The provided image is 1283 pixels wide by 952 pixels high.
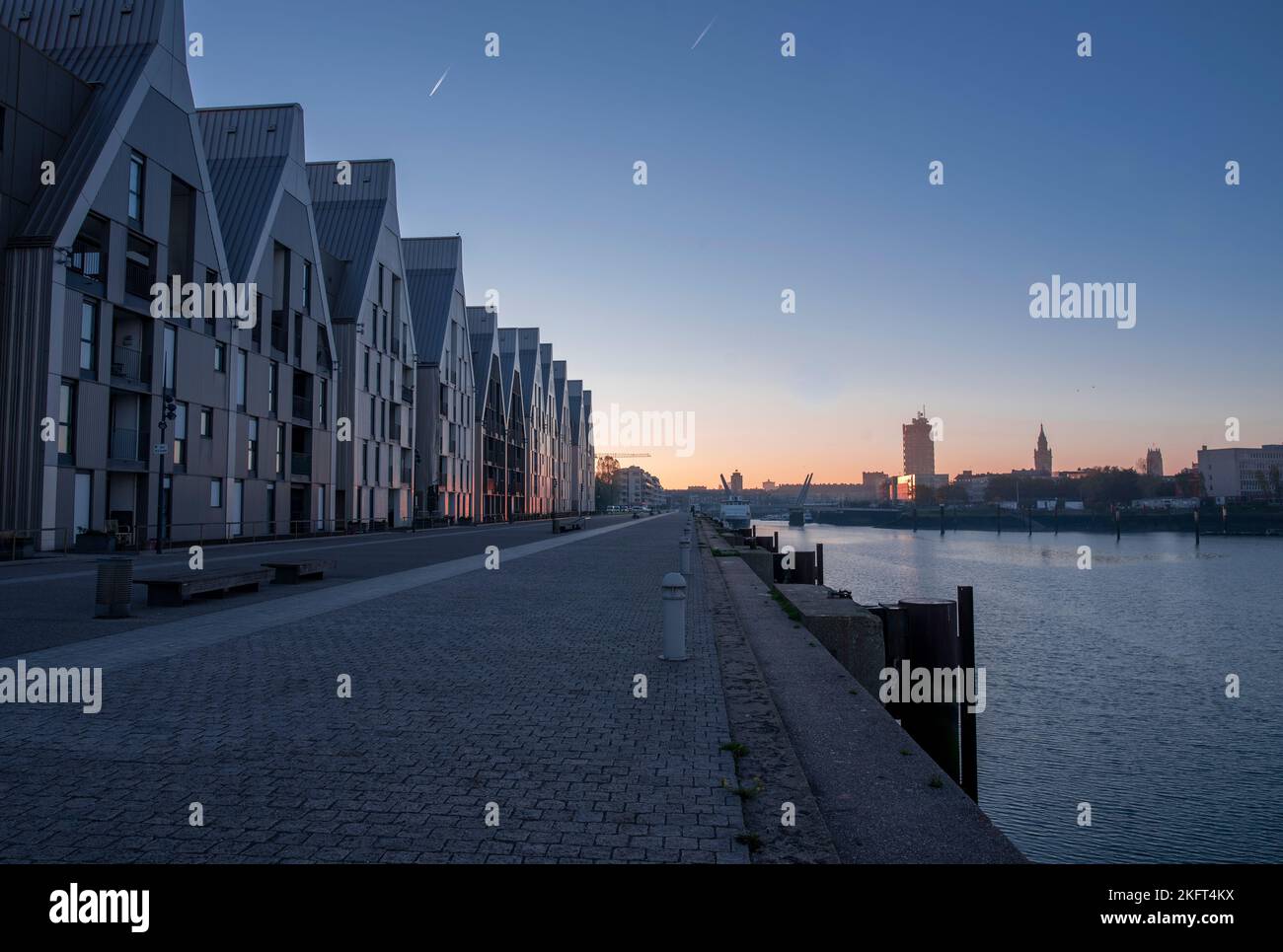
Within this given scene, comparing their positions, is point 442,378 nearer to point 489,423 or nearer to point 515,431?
point 489,423

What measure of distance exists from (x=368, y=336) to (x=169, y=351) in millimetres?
19217

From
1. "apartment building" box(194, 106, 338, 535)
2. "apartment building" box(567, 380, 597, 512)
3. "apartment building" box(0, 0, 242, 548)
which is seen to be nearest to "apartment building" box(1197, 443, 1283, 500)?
"apartment building" box(567, 380, 597, 512)

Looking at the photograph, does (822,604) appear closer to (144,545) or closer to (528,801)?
(528,801)

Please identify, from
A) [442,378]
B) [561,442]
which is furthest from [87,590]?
[561,442]

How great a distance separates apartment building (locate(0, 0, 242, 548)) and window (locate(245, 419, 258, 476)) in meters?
1.36

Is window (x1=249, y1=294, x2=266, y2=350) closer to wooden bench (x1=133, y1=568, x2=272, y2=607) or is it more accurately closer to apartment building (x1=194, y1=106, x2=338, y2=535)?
apartment building (x1=194, y1=106, x2=338, y2=535)

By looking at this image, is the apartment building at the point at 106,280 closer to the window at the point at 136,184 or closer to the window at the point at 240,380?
the window at the point at 136,184

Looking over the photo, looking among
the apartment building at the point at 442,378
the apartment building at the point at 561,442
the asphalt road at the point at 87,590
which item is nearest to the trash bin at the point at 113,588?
the asphalt road at the point at 87,590

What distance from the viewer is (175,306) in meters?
30.8

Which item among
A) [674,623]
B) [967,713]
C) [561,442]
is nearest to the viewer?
[674,623]

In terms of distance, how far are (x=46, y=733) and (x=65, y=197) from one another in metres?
26.9

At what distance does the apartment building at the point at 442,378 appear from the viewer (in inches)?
2367

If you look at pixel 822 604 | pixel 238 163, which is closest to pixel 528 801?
pixel 822 604
